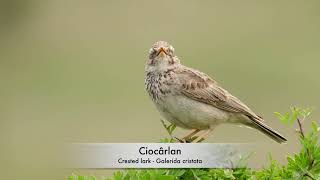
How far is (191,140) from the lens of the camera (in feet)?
18.6

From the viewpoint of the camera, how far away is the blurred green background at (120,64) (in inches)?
569

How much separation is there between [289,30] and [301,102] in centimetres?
555

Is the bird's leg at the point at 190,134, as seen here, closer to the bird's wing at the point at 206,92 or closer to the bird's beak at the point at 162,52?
the bird's wing at the point at 206,92

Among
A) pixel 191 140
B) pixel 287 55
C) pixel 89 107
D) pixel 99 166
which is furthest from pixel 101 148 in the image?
pixel 287 55

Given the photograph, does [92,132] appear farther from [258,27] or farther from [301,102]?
[258,27]

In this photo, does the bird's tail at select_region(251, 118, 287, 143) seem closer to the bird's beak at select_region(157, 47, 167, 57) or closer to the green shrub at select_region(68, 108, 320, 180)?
the bird's beak at select_region(157, 47, 167, 57)

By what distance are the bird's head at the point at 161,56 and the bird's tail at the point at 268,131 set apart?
625 mm

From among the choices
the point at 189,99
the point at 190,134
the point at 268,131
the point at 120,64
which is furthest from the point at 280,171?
the point at 120,64

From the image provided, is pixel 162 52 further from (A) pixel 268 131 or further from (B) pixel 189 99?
(A) pixel 268 131

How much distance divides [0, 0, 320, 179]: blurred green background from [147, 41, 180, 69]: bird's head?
4425 millimetres

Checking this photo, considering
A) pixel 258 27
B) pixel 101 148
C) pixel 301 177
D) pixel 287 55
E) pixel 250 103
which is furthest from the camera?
pixel 258 27

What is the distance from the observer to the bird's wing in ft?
22.6


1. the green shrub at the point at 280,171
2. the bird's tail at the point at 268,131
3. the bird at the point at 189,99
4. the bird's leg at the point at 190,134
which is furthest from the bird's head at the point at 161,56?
the green shrub at the point at 280,171

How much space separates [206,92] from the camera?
7.01 m
